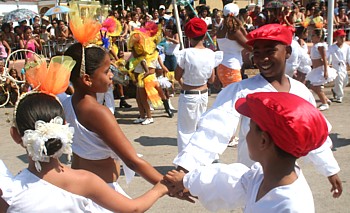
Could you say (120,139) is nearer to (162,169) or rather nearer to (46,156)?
(46,156)

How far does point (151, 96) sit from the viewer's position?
8.32 meters

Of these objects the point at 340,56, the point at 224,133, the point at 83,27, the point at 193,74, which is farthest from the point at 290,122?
the point at 340,56

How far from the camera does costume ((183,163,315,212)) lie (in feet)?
6.06

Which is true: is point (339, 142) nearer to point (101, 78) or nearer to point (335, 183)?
point (335, 183)

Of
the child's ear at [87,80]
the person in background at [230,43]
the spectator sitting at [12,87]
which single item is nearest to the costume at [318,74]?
the person in background at [230,43]

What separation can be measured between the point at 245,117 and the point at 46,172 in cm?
130

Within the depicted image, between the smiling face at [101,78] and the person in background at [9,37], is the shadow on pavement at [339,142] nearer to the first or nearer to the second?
the smiling face at [101,78]

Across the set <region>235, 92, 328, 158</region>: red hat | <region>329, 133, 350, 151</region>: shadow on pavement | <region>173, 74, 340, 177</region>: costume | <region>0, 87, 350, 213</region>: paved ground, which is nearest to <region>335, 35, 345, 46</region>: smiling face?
<region>0, 87, 350, 213</region>: paved ground

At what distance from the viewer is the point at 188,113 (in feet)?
18.8

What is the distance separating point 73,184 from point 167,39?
9.03 meters

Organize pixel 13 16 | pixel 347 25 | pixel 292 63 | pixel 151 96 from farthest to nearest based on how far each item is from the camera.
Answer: pixel 13 16 → pixel 347 25 → pixel 151 96 → pixel 292 63

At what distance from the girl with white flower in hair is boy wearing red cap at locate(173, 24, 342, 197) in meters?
0.73

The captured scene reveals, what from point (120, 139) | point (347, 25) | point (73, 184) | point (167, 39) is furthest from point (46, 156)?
point (347, 25)

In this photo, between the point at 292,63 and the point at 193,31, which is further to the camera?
the point at 292,63
